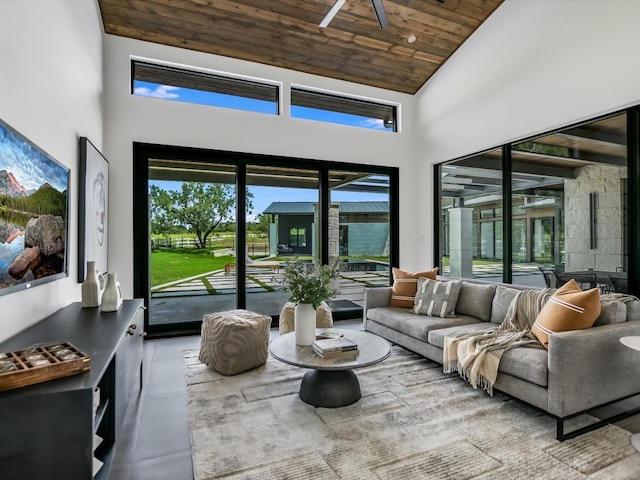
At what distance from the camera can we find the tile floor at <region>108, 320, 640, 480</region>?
1975mm

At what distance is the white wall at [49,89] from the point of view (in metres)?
1.90

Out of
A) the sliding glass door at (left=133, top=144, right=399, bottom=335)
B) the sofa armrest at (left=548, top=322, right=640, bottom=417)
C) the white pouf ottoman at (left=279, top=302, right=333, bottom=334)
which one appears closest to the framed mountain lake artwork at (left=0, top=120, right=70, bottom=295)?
the sliding glass door at (left=133, top=144, right=399, bottom=335)

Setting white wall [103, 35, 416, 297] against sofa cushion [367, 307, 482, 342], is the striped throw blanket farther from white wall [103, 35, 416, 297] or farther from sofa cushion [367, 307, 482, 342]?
white wall [103, 35, 416, 297]

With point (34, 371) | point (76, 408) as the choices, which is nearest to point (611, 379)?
point (76, 408)

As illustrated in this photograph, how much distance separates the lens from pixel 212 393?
2.88 metres

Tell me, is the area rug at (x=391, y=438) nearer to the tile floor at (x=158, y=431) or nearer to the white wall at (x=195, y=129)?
the tile floor at (x=158, y=431)

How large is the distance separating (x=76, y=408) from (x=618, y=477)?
102 inches

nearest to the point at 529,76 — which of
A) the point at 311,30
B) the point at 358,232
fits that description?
the point at 311,30

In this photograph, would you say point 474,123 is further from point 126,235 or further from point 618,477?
point 126,235

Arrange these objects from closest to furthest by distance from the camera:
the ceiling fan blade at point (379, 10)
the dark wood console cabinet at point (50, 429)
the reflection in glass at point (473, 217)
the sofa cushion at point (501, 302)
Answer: the dark wood console cabinet at point (50, 429) → the ceiling fan blade at point (379, 10) → the sofa cushion at point (501, 302) → the reflection in glass at point (473, 217)

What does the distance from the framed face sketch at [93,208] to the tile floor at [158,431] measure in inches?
44.9

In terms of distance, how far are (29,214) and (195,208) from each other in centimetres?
279

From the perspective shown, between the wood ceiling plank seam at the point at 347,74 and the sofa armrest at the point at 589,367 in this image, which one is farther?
the wood ceiling plank seam at the point at 347,74

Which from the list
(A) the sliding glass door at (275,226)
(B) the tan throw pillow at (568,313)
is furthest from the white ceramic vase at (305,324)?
(A) the sliding glass door at (275,226)
